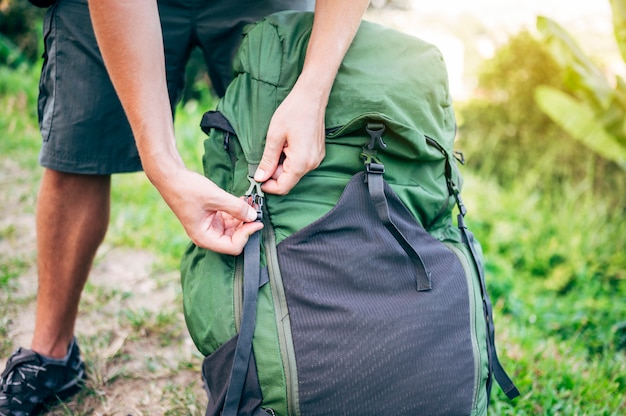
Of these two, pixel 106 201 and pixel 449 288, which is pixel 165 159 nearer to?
pixel 106 201

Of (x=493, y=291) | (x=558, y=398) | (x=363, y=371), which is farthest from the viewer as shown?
(x=493, y=291)

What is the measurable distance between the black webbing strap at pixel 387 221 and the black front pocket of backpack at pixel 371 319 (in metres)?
0.02

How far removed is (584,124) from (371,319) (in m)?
2.79

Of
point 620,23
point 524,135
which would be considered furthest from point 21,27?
point 620,23

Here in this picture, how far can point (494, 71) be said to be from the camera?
4.96 metres

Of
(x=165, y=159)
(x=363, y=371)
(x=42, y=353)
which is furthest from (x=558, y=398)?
(x=42, y=353)

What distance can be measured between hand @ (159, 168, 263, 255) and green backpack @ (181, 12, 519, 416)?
4 centimetres

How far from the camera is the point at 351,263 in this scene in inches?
52.4

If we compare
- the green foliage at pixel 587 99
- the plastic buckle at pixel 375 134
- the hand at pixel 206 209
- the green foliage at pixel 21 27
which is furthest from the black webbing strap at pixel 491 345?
the green foliage at pixel 21 27

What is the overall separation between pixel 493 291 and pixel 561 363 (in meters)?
0.69

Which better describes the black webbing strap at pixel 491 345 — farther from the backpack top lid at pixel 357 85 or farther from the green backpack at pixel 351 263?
the backpack top lid at pixel 357 85

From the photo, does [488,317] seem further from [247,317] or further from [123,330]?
[123,330]

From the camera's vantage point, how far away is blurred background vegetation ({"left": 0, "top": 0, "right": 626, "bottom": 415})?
7.57 feet

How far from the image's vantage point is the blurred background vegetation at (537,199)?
7.57 ft
